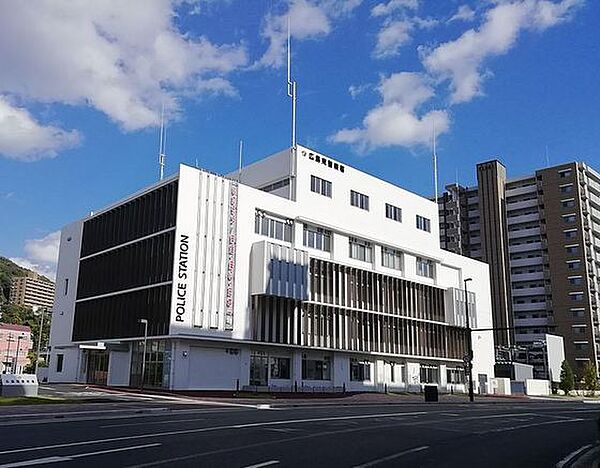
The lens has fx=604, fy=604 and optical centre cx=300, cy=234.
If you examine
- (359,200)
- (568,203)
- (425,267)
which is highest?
(568,203)

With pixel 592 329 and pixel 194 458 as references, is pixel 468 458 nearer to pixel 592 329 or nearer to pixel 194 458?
pixel 194 458

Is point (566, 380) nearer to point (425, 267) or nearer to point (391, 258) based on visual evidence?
point (425, 267)

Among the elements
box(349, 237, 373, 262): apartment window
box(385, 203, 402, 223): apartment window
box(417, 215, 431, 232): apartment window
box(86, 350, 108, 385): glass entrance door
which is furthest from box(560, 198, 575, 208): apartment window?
box(86, 350, 108, 385): glass entrance door

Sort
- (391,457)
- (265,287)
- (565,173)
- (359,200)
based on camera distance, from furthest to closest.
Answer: (565,173)
(359,200)
(265,287)
(391,457)

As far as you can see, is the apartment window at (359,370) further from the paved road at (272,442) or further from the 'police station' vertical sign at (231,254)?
the paved road at (272,442)

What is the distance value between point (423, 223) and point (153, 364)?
35.7 meters

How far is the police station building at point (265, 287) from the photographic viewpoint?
44594 mm

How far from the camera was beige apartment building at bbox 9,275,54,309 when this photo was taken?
160 meters

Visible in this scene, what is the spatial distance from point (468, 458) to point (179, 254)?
33.6 metres

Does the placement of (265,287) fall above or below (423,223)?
below

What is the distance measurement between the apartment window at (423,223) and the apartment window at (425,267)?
3638mm

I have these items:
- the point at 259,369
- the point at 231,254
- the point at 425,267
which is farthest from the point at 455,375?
the point at 231,254

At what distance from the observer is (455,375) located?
68.4 metres

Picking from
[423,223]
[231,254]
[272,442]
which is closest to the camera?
[272,442]
